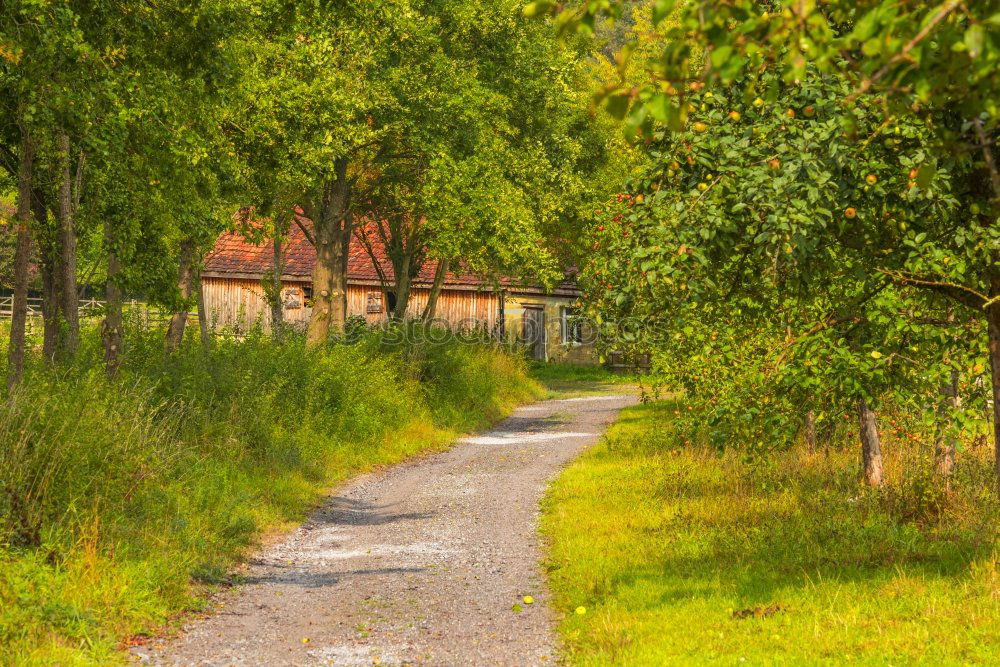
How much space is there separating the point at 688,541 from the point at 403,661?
432 centimetres

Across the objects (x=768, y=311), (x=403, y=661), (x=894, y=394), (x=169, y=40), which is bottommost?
(x=403, y=661)

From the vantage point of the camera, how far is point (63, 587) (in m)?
8.28

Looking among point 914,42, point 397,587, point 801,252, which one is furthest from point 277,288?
point 914,42

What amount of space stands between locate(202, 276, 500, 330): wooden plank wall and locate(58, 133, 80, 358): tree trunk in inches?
1242

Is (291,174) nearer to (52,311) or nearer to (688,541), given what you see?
(52,311)

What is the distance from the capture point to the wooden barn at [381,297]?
150 ft

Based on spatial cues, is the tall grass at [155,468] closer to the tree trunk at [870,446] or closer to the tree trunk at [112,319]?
the tree trunk at [112,319]

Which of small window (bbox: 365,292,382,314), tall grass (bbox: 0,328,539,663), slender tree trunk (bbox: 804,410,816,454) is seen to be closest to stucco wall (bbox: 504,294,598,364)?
small window (bbox: 365,292,382,314)

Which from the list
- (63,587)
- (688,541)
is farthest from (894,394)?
(63,587)

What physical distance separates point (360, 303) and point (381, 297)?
93 centimetres

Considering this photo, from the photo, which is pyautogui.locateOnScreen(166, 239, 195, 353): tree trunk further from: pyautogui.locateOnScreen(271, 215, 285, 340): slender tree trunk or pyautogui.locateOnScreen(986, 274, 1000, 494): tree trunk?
pyautogui.locateOnScreen(986, 274, 1000, 494): tree trunk

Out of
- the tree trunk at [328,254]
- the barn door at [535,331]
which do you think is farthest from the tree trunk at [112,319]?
the barn door at [535,331]

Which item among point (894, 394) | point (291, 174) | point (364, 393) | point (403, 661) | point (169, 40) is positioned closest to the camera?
point (403, 661)

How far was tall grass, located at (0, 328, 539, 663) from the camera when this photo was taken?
826 centimetres
